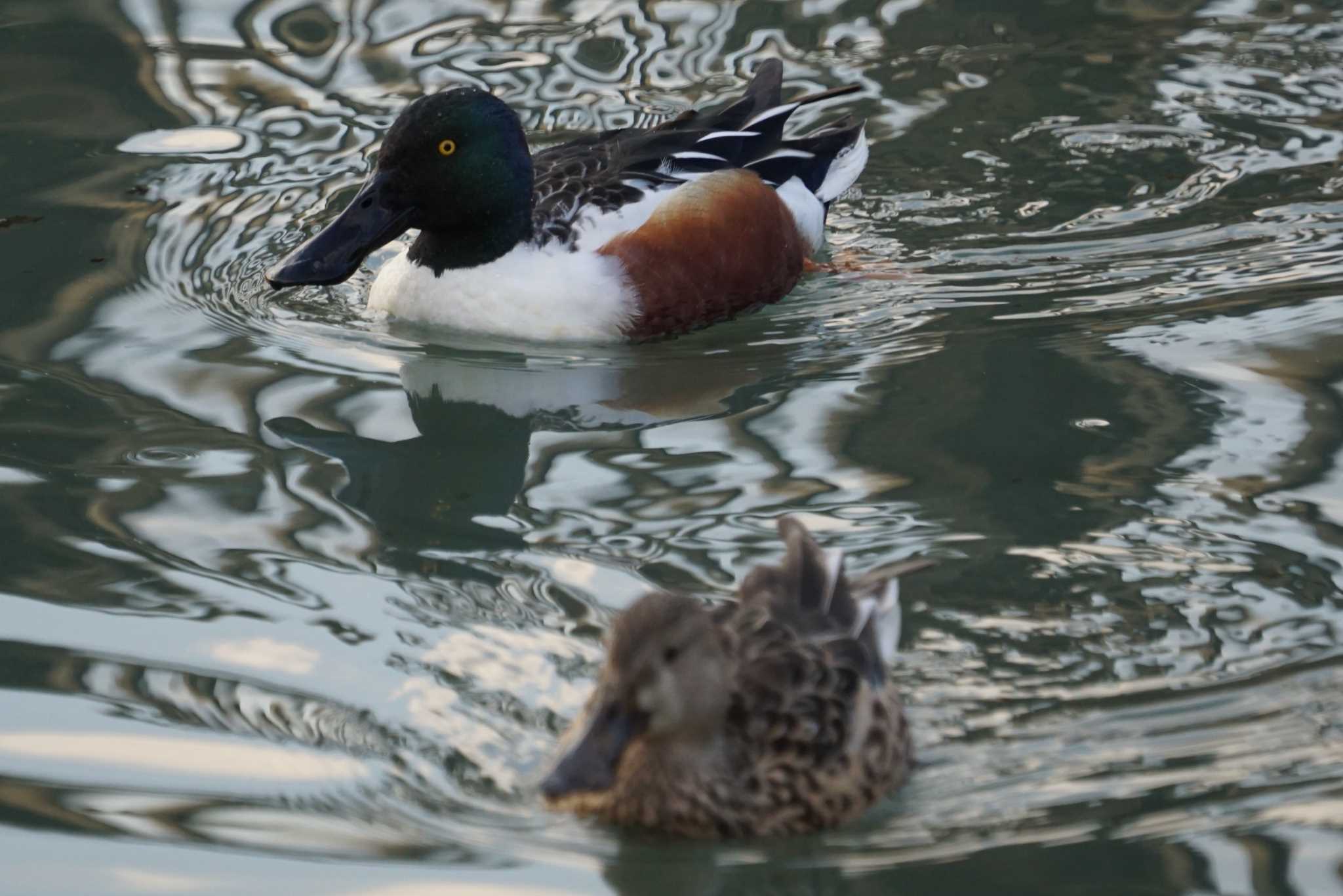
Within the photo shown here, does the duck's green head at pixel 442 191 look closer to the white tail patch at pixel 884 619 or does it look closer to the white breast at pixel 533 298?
the white breast at pixel 533 298

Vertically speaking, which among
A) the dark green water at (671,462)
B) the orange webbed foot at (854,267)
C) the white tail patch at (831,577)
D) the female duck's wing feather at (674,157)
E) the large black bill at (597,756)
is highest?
the female duck's wing feather at (674,157)

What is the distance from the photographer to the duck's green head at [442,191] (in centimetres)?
709

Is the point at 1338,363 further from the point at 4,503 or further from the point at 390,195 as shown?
the point at 4,503

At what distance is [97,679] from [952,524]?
7.27 ft

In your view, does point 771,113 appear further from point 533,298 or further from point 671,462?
point 671,462

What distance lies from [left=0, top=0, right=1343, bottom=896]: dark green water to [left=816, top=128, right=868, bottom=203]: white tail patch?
17 centimetres

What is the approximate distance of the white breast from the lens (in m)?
7.07

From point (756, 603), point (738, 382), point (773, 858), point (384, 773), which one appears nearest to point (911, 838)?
point (773, 858)

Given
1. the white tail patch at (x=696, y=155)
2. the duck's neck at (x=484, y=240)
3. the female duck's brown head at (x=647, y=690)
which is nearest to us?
the female duck's brown head at (x=647, y=690)

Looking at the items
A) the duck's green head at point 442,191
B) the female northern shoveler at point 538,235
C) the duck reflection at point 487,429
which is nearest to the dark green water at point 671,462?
the duck reflection at point 487,429

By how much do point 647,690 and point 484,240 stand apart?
3618 millimetres

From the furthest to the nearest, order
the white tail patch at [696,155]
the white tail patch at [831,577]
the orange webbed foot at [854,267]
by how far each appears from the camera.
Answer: the orange webbed foot at [854,267]
the white tail patch at [696,155]
the white tail patch at [831,577]

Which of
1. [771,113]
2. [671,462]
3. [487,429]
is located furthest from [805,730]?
[771,113]

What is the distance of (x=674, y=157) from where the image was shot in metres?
7.46
